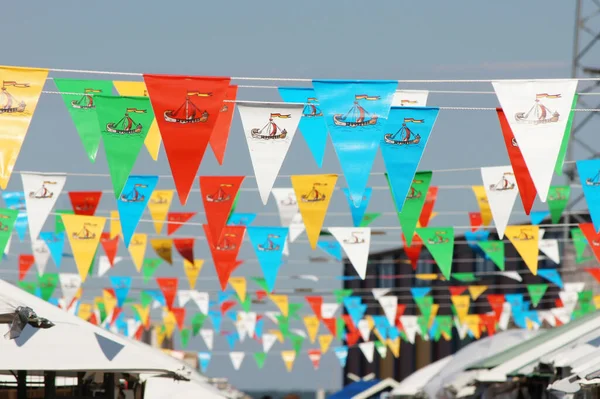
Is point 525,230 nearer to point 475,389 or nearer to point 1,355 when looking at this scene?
point 475,389

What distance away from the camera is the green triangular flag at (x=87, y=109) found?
11.4 m

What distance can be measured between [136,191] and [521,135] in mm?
5209

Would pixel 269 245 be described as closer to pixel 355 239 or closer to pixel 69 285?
pixel 355 239

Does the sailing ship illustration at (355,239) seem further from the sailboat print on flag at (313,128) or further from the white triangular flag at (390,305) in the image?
the white triangular flag at (390,305)

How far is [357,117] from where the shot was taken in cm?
1034

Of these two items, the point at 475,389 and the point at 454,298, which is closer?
the point at 475,389

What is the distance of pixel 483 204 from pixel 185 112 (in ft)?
28.7

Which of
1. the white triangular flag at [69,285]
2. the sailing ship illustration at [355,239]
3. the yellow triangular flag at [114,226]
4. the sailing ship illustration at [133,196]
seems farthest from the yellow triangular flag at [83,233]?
the white triangular flag at [69,285]

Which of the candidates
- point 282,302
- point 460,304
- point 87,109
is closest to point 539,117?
point 87,109

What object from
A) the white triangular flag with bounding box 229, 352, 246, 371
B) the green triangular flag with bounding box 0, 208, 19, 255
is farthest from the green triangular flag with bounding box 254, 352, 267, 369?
the green triangular flag with bounding box 0, 208, 19, 255

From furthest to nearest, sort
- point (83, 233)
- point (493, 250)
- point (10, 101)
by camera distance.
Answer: point (493, 250) < point (83, 233) < point (10, 101)

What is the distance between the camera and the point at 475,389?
18.5 metres

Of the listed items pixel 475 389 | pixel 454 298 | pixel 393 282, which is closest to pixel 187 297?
pixel 454 298

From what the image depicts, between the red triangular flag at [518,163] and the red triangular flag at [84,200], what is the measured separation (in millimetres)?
6853
